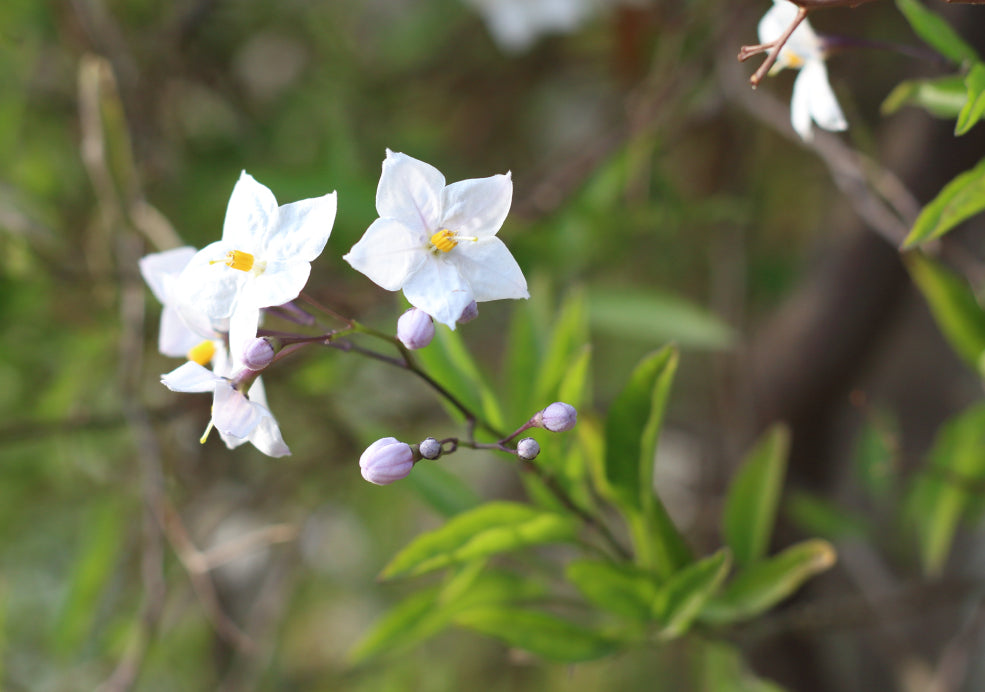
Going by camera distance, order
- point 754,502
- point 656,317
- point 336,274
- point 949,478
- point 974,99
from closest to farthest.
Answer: point 974,99 → point 754,502 → point 949,478 → point 656,317 → point 336,274

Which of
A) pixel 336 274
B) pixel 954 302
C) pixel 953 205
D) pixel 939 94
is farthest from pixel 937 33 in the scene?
pixel 336 274

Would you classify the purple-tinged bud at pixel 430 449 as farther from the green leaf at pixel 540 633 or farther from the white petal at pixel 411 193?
the green leaf at pixel 540 633

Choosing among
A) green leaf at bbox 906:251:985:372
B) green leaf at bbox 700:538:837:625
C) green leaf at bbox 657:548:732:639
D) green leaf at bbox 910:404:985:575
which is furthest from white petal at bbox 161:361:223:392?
green leaf at bbox 910:404:985:575

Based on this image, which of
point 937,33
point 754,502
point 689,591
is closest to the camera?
point 937,33

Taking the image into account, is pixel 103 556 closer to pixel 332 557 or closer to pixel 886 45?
pixel 332 557

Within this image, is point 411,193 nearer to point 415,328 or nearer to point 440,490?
point 415,328

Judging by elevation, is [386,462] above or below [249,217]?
below

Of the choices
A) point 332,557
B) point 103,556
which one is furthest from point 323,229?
point 332,557
